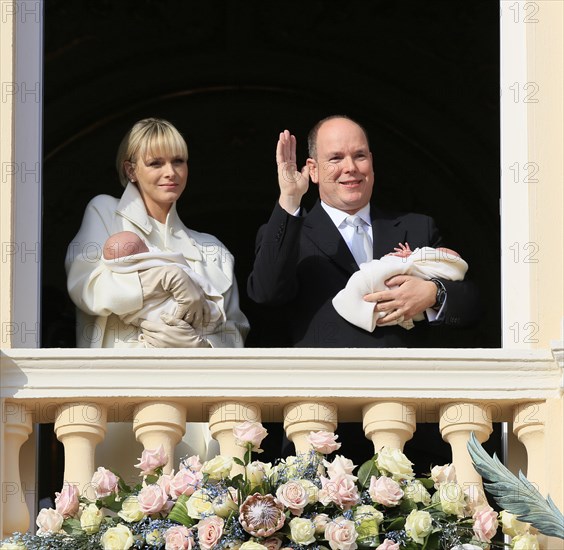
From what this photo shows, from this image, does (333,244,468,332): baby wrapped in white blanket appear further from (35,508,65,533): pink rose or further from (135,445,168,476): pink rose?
(35,508,65,533): pink rose

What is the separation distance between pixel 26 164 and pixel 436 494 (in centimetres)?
223

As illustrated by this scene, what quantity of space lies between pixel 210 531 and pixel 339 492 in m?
0.48

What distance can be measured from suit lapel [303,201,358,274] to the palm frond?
170 cm

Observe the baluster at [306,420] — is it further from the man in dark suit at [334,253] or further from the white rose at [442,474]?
the man in dark suit at [334,253]

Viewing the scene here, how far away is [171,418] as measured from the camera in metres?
8.20

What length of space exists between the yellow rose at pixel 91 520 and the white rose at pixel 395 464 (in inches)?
40.3

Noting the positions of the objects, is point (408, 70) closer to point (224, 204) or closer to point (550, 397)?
point (224, 204)

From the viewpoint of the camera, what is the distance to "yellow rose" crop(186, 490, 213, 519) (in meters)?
7.54

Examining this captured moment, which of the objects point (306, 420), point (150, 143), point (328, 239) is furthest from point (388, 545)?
point (150, 143)

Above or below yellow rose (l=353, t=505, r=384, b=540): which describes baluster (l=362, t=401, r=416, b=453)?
above

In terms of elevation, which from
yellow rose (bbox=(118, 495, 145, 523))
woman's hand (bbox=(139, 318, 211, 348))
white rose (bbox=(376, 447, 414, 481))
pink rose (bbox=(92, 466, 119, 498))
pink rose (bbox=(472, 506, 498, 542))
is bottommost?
pink rose (bbox=(472, 506, 498, 542))

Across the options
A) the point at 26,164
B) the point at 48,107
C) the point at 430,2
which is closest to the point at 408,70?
the point at 430,2

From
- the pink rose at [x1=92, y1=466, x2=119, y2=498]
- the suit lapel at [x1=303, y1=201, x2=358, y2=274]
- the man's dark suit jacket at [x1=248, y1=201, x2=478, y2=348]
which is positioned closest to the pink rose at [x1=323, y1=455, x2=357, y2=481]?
the pink rose at [x1=92, y1=466, x2=119, y2=498]

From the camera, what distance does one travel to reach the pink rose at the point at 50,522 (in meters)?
7.67
